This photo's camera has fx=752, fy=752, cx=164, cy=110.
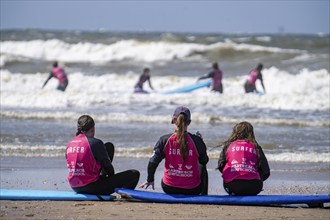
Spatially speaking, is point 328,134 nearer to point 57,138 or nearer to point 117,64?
point 57,138

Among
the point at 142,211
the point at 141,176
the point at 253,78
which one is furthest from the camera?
the point at 253,78

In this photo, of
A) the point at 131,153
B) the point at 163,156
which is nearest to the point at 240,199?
the point at 163,156

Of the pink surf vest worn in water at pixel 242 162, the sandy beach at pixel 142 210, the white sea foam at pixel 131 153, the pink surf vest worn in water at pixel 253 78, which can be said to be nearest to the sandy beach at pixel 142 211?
the sandy beach at pixel 142 210

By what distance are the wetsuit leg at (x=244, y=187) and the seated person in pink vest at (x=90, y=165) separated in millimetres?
1046

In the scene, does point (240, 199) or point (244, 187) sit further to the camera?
point (244, 187)

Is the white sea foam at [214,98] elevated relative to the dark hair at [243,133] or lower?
elevated

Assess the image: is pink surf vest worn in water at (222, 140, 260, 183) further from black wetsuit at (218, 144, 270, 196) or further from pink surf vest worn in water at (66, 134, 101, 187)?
pink surf vest worn in water at (66, 134, 101, 187)

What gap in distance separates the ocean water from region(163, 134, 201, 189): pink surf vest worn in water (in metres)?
0.59

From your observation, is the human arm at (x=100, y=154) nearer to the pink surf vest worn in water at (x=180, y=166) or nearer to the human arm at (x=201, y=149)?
the pink surf vest worn in water at (x=180, y=166)

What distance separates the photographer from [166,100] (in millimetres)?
21219

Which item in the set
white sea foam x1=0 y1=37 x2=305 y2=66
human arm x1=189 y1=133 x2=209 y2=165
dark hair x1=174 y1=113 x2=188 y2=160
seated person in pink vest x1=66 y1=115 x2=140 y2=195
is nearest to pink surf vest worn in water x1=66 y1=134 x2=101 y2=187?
seated person in pink vest x1=66 y1=115 x2=140 y2=195

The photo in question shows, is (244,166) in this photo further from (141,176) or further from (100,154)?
(141,176)

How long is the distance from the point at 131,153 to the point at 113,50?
3114cm

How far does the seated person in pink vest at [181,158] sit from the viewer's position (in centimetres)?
754
